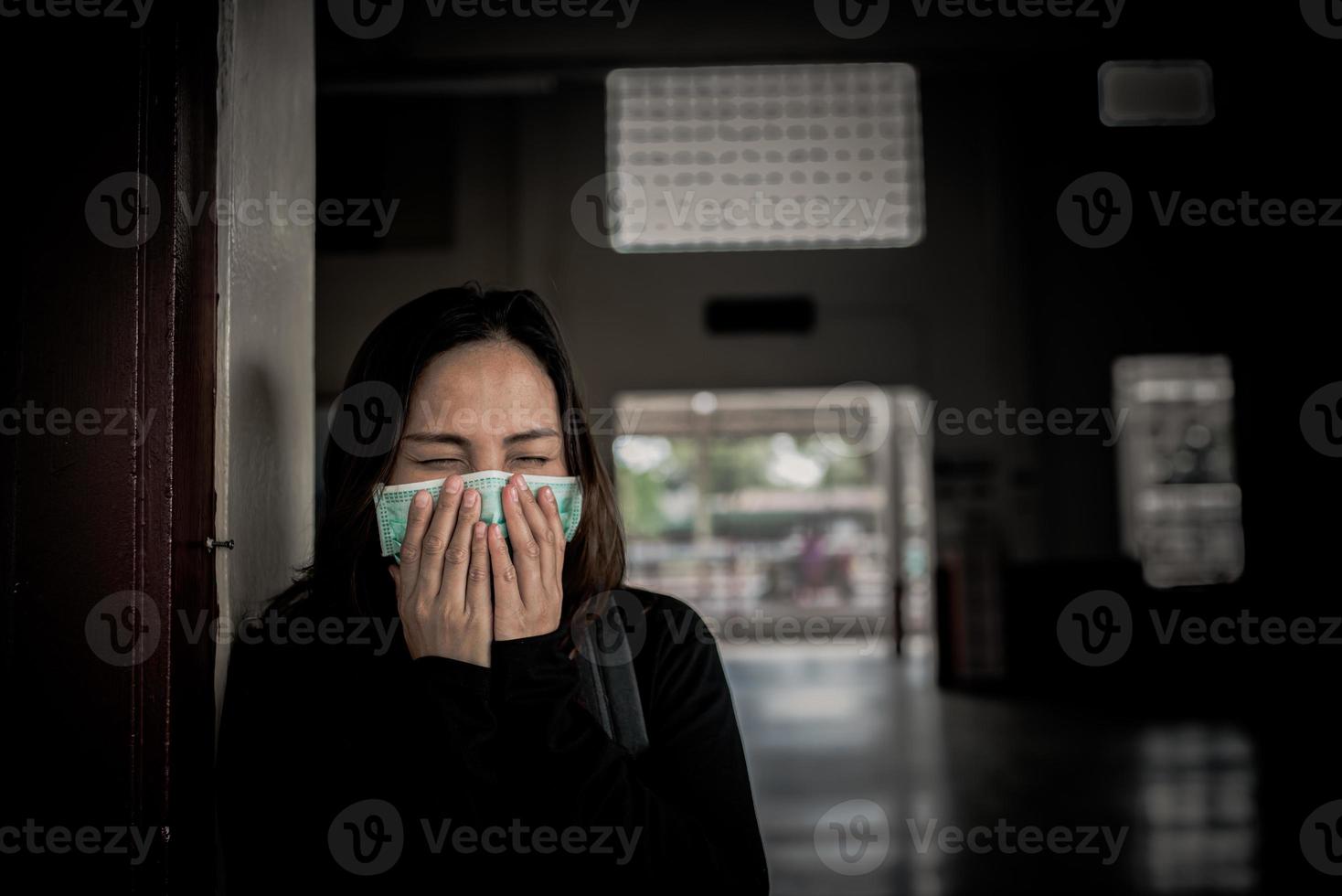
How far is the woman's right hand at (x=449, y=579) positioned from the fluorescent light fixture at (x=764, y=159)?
9.03 metres

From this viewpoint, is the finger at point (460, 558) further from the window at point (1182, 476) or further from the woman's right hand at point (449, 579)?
the window at point (1182, 476)

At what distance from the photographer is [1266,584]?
24.8 feet

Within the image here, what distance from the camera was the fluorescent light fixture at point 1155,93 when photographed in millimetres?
9500

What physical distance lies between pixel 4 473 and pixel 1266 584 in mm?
8531

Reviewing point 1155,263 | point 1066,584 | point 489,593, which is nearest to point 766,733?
point 1066,584

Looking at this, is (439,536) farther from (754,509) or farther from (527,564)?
(754,509)

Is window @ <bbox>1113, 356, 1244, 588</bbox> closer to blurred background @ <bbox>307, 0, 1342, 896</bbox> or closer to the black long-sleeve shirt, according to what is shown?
blurred background @ <bbox>307, 0, 1342, 896</bbox>

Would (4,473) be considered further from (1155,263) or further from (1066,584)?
(1155,263)

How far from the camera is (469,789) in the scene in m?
1.27

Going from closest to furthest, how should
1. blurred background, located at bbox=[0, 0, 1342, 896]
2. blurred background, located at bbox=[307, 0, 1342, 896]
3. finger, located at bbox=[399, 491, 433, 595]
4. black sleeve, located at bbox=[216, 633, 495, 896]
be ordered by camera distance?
black sleeve, located at bbox=[216, 633, 495, 896], finger, located at bbox=[399, 491, 433, 595], blurred background, located at bbox=[0, 0, 1342, 896], blurred background, located at bbox=[307, 0, 1342, 896]

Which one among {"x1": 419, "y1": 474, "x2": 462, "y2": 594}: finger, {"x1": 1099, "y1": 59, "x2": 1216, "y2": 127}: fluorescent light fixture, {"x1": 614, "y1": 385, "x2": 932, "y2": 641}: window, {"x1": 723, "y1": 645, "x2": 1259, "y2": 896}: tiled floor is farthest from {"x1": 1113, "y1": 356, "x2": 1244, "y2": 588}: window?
{"x1": 419, "y1": 474, "x2": 462, "y2": 594}: finger

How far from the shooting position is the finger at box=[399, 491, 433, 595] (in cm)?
139

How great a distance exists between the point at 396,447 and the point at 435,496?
0.11m

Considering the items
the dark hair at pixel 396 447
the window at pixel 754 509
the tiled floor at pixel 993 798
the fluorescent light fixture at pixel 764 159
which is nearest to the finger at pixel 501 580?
the dark hair at pixel 396 447
